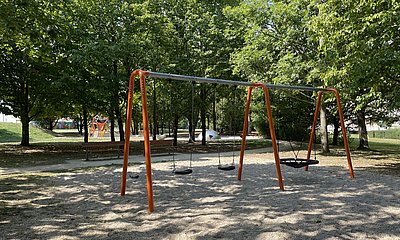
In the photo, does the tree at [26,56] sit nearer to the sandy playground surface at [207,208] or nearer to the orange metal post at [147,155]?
the sandy playground surface at [207,208]

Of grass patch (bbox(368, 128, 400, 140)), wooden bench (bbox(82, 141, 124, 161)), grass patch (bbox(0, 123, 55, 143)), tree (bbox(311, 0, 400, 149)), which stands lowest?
grass patch (bbox(368, 128, 400, 140))

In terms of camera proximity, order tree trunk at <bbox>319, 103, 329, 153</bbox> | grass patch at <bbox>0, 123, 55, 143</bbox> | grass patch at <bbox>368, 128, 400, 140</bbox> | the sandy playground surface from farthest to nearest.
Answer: grass patch at <bbox>368, 128, 400, 140</bbox> < grass patch at <bbox>0, 123, 55, 143</bbox> < tree trunk at <bbox>319, 103, 329, 153</bbox> < the sandy playground surface

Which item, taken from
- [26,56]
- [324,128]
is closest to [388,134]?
[324,128]

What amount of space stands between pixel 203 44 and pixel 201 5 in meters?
2.80

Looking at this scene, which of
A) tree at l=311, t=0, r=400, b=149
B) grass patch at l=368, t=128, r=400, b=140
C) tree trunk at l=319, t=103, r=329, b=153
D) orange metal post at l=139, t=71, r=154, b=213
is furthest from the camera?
grass patch at l=368, t=128, r=400, b=140

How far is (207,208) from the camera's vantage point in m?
5.71

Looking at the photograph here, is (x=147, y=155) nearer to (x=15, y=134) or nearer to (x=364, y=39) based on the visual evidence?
(x=364, y=39)

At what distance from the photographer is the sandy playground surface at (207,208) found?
4.43 meters

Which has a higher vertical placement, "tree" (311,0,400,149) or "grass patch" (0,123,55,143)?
"tree" (311,0,400,149)

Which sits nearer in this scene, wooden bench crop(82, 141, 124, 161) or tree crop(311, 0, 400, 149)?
tree crop(311, 0, 400, 149)

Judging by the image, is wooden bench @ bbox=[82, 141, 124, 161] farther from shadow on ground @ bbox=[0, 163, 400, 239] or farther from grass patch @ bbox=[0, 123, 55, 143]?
grass patch @ bbox=[0, 123, 55, 143]

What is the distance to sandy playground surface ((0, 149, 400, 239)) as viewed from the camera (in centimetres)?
443

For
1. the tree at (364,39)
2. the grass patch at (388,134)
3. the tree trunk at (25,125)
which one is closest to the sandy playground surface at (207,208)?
the tree at (364,39)

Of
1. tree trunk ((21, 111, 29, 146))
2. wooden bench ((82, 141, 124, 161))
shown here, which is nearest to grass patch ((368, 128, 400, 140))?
wooden bench ((82, 141, 124, 161))
